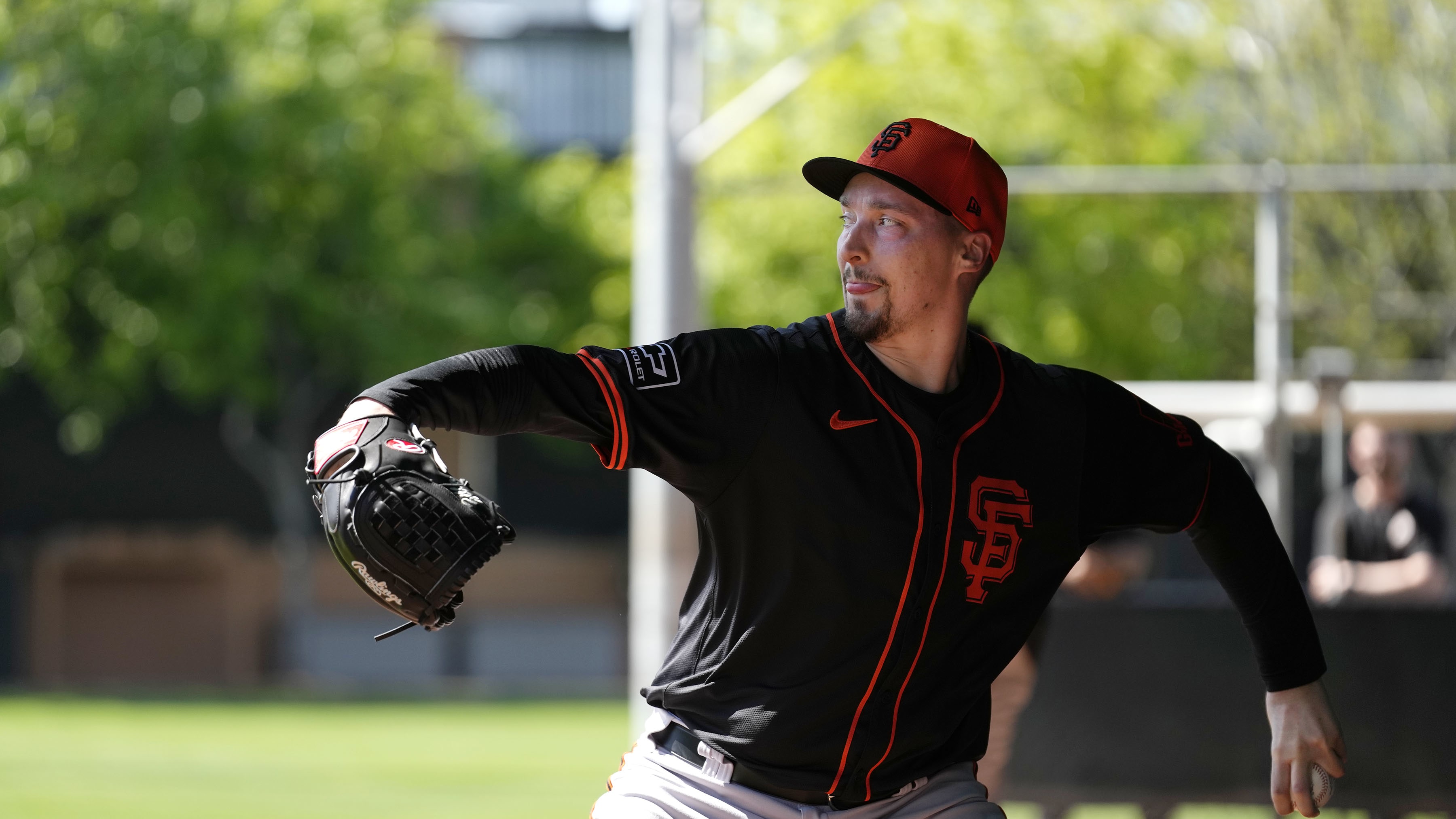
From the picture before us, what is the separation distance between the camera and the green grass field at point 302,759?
1145 centimetres

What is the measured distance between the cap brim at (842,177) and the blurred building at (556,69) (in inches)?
1276

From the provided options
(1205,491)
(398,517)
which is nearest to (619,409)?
(398,517)

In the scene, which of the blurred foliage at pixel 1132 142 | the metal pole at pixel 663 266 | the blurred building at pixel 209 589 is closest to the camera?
the metal pole at pixel 663 266

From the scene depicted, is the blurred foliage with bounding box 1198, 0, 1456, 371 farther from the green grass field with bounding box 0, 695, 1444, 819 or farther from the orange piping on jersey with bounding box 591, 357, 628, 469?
the orange piping on jersey with bounding box 591, 357, 628, 469

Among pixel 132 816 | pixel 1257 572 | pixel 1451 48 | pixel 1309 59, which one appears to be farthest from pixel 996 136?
pixel 1257 572

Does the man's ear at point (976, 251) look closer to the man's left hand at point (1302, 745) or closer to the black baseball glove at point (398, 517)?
the man's left hand at point (1302, 745)

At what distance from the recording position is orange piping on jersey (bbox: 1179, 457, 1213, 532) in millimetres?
3920

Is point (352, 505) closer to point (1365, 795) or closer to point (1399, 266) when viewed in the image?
point (1365, 795)

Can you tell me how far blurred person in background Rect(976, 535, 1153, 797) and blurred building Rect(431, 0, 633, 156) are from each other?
25826 millimetres

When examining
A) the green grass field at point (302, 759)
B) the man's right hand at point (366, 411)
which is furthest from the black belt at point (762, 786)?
the green grass field at point (302, 759)

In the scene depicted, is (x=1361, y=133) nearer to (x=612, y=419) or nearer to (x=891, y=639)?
(x=891, y=639)

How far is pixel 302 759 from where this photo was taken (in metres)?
14.5

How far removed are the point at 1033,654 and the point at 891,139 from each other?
3350mm

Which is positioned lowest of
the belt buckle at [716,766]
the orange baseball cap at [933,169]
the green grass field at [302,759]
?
the green grass field at [302,759]
